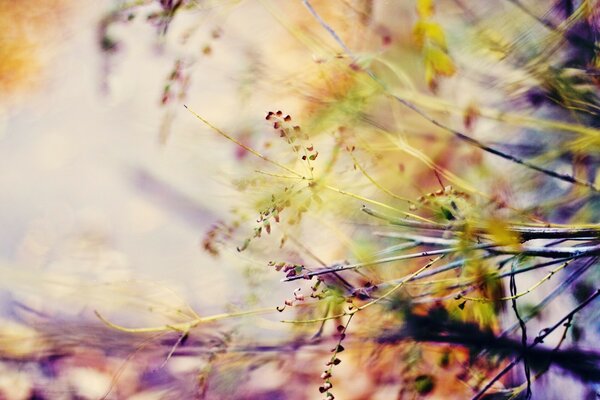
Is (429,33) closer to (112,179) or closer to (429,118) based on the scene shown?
(429,118)

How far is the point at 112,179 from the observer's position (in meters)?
0.85

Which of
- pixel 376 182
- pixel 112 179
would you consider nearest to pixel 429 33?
pixel 376 182

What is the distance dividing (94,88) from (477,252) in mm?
703

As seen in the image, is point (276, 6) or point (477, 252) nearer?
point (477, 252)

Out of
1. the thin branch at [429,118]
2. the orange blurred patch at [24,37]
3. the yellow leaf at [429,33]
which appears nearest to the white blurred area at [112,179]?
the orange blurred patch at [24,37]

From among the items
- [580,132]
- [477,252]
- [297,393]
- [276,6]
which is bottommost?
[297,393]

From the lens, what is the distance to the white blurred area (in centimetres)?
82

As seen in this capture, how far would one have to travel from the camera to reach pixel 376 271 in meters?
0.82

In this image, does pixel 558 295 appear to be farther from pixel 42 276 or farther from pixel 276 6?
pixel 42 276

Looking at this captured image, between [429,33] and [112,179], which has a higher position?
[429,33]

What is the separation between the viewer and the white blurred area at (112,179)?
0.82 metres

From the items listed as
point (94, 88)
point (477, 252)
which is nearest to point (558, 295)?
point (477, 252)

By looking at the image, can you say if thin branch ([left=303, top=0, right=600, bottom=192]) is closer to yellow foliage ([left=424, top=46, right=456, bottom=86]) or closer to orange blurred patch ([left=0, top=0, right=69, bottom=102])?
yellow foliage ([left=424, top=46, right=456, bottom=86])

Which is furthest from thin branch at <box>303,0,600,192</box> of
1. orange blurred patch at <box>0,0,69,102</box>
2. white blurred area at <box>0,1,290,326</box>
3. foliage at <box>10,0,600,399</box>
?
orange blurred patch at <box>0,0,69,102</box>
